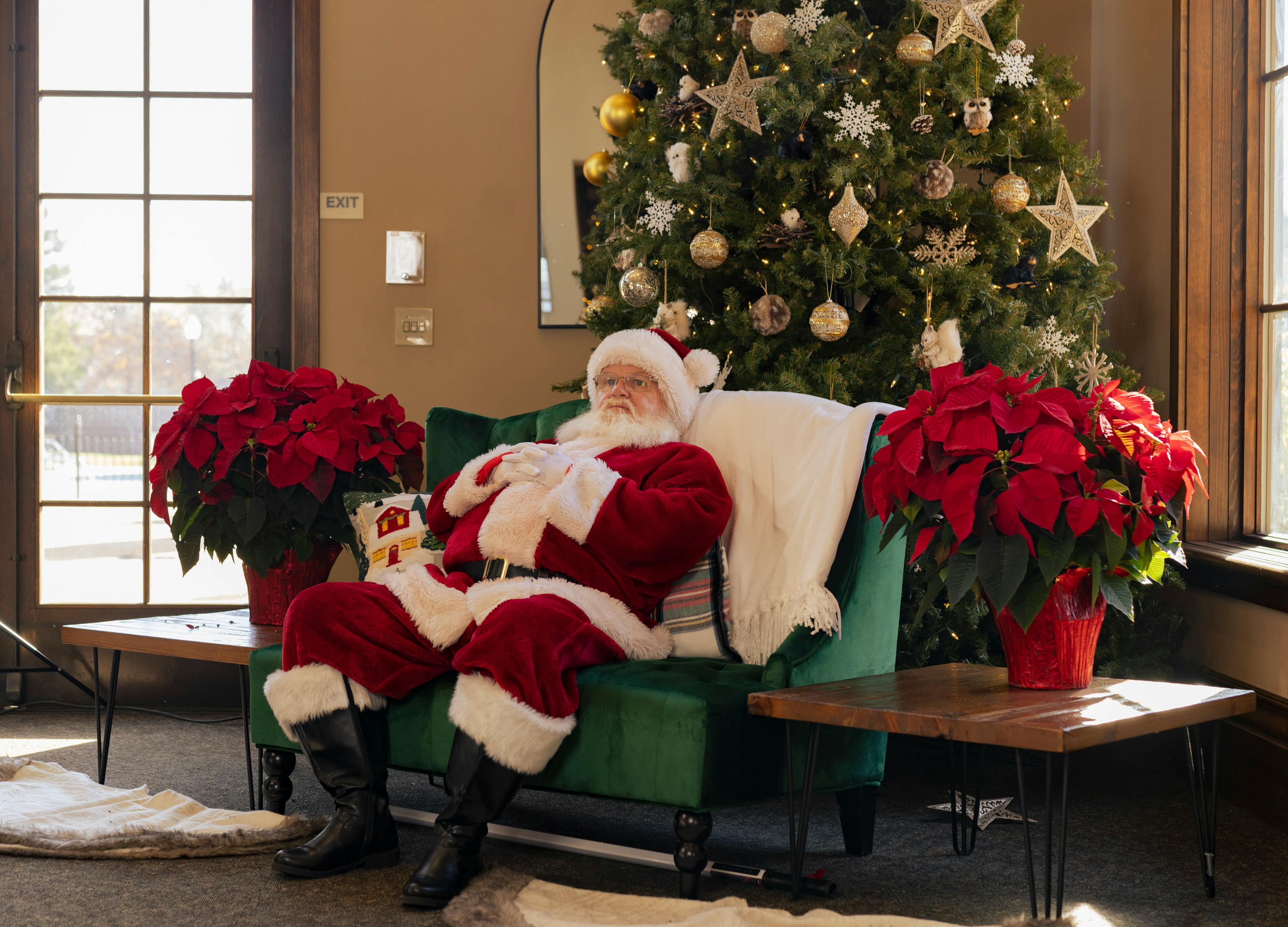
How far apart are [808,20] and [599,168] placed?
93cm

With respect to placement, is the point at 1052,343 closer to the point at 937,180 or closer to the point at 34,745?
the point at 937,180

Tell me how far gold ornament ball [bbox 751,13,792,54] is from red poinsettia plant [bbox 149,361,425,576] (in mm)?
1326

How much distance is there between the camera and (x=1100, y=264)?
289cm

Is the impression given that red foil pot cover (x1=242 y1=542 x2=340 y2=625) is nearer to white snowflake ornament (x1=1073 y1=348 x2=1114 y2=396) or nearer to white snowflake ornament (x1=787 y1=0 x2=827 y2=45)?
white snowflake ornament (x1=787 y1=0 x2=827 y2=45)

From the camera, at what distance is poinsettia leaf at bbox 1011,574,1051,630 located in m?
1.80

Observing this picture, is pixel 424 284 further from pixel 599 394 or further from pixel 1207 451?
pixel 1207 451

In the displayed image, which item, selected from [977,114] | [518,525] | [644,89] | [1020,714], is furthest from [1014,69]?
[1020,714]

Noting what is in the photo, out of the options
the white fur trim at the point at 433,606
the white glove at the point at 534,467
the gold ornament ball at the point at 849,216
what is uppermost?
the gold ornament ball at the point at 849,216

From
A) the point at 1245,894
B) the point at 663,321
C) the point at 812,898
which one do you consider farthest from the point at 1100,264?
the point at 812,898

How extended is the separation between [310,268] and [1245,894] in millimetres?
3048

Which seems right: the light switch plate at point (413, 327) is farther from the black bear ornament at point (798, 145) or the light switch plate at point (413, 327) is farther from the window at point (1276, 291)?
the window at point (1276, 291)

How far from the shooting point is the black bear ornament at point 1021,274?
2.81 meters

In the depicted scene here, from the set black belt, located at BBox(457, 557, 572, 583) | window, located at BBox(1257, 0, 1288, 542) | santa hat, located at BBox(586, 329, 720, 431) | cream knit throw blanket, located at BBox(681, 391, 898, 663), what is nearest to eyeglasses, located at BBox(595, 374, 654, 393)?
santa hat, located at BBox(586, 329, 720, 431)

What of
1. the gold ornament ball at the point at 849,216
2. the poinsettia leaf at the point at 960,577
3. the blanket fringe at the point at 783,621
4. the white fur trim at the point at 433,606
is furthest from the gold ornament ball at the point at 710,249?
the poinsettia leaf at the point at 960,577
